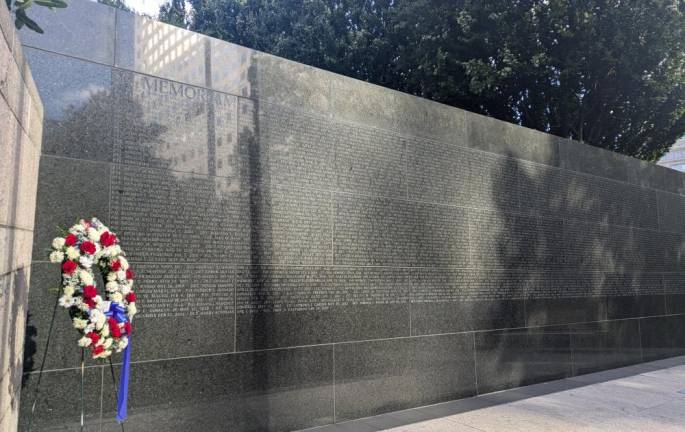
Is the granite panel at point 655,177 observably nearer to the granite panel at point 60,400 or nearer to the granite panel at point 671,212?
the granite panel at point 671,212

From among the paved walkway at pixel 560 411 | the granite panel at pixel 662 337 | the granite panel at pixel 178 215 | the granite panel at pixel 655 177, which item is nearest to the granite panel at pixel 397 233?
the granite panel at pixel 178 215

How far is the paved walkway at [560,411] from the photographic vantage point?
6316mm

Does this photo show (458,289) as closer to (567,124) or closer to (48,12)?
(48,12)

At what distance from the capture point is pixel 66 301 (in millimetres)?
3951

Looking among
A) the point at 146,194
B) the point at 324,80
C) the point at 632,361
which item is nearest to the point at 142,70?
the point at 146,194

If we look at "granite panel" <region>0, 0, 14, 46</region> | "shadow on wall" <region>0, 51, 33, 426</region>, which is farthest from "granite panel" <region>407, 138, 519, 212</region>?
"granite panel" <region>0, 0, 14, 46</region>

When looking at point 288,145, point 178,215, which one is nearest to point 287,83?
point 288,145

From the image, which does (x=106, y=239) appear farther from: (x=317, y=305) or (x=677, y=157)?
(x=677, y=157)

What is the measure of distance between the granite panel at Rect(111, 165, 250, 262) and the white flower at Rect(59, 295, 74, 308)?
1368 mm

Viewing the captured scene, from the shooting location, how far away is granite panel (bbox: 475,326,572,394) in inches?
331

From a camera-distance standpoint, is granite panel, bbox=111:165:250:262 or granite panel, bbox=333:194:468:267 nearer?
granite panel, bbox=111:165:250:262

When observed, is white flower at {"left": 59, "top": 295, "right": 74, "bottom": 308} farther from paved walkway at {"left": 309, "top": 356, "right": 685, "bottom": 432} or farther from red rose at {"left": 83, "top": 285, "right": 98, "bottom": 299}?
paved walkway at {"left": 309, "top": 356, "right": 685, "bottom": 432}

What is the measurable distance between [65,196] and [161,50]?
1.93 meters

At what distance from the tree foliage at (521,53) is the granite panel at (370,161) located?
253 inches
